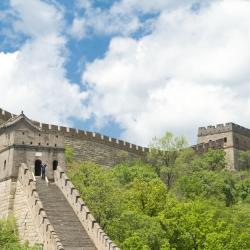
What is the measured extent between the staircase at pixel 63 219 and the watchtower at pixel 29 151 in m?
1.30

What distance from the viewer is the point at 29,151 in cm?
2747

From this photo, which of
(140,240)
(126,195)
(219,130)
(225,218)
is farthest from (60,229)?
(219,130)

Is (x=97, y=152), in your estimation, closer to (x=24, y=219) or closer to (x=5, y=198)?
(x=5, y=198)

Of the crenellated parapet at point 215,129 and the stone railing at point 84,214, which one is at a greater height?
the crenellated parapet at point 215,129

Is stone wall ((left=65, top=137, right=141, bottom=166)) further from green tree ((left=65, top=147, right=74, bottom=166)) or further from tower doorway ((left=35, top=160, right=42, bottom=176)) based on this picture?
tower doorway ((left=35, top=160, right=42, bottom=176))

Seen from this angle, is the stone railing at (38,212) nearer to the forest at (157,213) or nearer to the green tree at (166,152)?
the forest at (157,213)

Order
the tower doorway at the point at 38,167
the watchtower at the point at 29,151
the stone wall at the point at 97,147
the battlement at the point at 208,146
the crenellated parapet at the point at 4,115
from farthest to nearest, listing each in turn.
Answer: the battlement at the point at 208,146 → the stone wall at the point at 97,147 → the crenellated parapet at the point at 4,115 → the tower doorway at the point at 38,167 → the watchtower at the point at 29,151

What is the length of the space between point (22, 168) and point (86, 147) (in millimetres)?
20992

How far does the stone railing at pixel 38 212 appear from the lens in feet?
71.7

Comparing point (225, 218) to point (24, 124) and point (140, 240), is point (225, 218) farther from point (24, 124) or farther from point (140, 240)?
point (24, 124)

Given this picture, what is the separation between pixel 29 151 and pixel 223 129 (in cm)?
3691

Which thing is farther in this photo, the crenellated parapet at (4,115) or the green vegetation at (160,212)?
the crenellated parapet at (4,115)

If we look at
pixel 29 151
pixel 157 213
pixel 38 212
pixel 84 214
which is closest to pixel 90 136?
pixel 157 213

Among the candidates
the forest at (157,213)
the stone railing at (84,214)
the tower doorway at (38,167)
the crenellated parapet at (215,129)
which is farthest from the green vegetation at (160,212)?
the crenellated parapet at (215,129)
